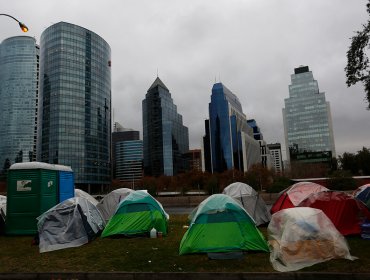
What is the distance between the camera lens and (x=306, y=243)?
29.3 feet

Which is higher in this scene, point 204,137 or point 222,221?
point 204,137

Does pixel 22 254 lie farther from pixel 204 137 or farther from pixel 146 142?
pixel 146 142

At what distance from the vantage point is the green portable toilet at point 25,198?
1519 centimetres

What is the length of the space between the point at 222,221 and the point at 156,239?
374cm

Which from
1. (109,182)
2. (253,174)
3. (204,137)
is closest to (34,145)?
(109,182)

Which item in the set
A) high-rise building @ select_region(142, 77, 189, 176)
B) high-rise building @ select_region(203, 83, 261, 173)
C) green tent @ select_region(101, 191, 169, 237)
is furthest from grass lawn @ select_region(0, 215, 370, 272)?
high-rise building @ select_region(142, 77, 189, 176)

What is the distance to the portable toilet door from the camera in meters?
17.0

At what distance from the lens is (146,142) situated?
184250 mm

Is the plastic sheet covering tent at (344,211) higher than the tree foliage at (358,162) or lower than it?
lower

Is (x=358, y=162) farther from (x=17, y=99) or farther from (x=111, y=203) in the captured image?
(x=17, y=99)

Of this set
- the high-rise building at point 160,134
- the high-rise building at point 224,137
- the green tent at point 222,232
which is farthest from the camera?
the high-rise building at point 160,134

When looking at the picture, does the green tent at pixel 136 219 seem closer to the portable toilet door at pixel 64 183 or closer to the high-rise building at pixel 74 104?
the portable toilet door at pixel 64 183

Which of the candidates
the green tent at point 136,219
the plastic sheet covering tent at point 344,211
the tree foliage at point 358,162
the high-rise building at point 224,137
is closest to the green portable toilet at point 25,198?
the green tent at point 136,219

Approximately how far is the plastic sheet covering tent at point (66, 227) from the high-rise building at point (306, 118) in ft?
524
